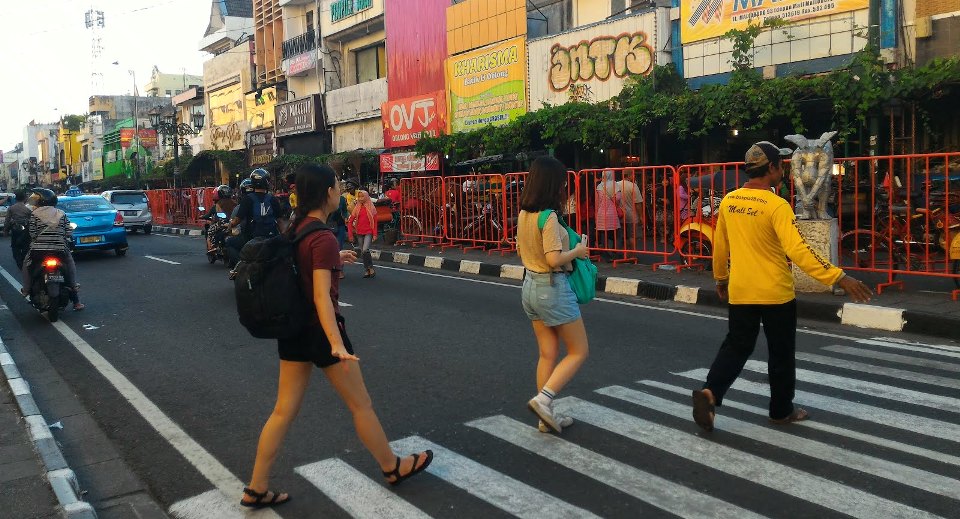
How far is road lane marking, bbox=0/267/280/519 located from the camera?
14.8 feet

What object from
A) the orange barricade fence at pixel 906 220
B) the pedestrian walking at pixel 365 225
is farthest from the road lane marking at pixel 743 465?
the pedestrian walking at pixel 365 225

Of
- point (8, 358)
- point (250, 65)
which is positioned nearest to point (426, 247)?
point (8, 358)

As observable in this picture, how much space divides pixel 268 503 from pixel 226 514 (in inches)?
7.9

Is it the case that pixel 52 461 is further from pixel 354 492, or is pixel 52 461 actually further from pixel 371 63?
pixel 371 63

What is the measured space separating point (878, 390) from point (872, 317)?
3.20 m

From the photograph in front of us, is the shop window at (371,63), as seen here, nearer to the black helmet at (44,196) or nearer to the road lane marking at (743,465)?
the black helmet at (44,196)

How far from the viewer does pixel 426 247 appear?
60.0 feet

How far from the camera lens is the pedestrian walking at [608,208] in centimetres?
1305

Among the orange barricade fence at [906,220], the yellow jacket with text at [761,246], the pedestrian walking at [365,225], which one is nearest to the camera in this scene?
the yellow jacket with text at [761,246]

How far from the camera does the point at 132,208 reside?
29625 millimetres

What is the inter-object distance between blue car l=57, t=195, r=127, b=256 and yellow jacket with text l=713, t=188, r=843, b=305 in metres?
16.5

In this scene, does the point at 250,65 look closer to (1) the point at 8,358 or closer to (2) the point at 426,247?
(2) the point at 426,247

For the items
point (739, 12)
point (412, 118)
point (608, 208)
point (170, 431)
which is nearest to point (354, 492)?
point (170, 431)

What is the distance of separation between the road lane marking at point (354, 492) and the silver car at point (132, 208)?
2730cm
